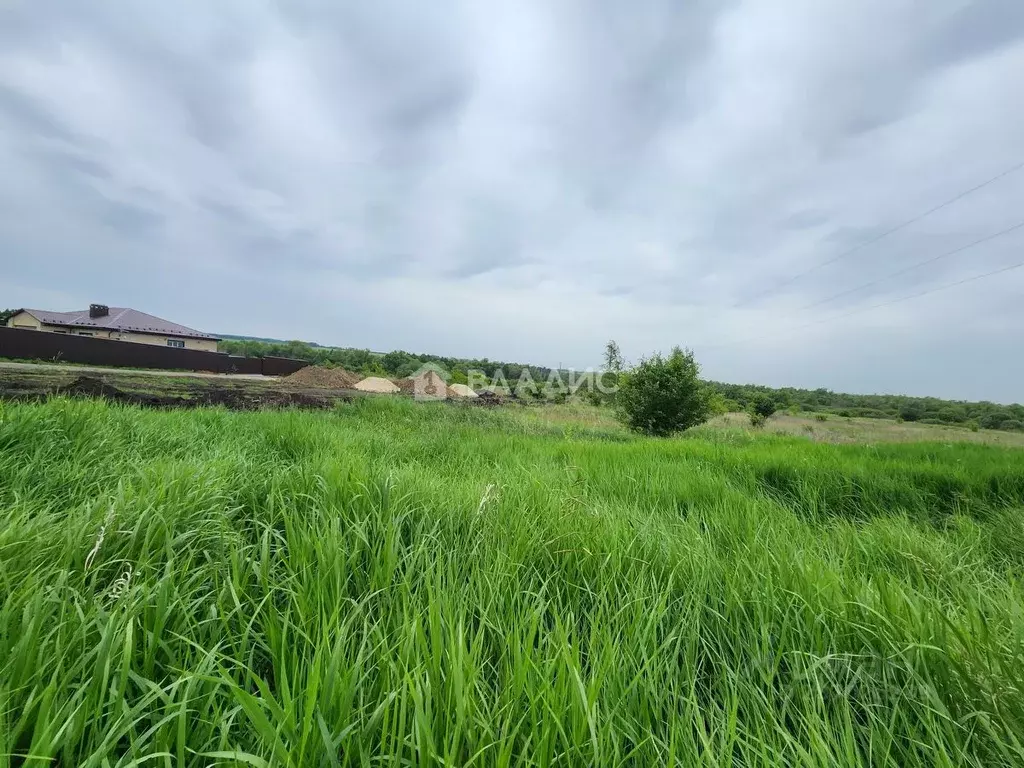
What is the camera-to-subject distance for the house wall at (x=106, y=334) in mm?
30578


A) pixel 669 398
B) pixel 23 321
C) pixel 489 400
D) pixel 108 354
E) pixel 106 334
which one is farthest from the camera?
pixel 23 321

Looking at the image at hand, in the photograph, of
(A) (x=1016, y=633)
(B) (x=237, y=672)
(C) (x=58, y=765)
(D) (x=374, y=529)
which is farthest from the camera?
(D) (x=374, y=529)

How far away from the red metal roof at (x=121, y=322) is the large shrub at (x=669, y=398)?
3944cm

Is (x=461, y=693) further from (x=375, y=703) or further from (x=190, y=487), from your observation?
(x=190, y=487)

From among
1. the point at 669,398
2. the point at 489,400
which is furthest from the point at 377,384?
the point at 669,398

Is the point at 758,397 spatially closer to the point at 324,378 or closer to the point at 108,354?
the point at 324,378

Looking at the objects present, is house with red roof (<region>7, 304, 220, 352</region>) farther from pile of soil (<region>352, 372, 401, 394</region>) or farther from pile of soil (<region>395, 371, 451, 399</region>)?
pile of soil (<region>395, 371, 451, 399</region>)

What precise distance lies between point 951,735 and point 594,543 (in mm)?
957

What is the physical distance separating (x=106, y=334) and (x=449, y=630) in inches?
1720

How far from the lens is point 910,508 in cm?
361

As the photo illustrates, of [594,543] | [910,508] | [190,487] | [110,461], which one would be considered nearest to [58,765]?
[190,487]

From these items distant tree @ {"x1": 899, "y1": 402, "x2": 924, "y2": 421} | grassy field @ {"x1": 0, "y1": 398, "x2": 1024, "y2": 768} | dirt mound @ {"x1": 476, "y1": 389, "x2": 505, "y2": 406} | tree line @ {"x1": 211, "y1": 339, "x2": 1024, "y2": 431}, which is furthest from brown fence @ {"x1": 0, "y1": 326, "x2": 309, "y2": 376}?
distant tree @ {"x1": 899, "y1": 402, "x2": 924, "y2": 421}

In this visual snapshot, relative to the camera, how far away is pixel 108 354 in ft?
65.8

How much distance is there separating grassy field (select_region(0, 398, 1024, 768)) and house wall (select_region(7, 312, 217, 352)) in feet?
120
